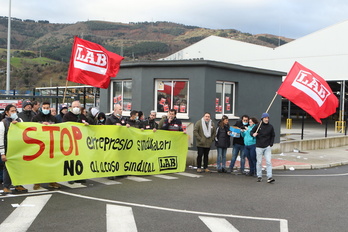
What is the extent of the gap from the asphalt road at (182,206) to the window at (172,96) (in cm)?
430

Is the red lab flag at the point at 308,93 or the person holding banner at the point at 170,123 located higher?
the red lab flag at the point at 308,93

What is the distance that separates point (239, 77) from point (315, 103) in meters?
4.21

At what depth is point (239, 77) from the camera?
49.8ft

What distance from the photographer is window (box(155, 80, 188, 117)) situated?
14.0m

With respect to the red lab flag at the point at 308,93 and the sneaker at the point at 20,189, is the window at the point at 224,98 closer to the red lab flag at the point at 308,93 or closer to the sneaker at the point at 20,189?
the red lab flag at the point at 308,93

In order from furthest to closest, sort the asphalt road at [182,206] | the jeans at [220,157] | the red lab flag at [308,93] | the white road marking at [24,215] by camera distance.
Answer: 1. the jeans at [220,157]
2. the red lab flag at [308,93]
3. the asphalt road at [182,206]
4. the white road marking at [24,215]

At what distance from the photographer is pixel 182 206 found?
286 inches

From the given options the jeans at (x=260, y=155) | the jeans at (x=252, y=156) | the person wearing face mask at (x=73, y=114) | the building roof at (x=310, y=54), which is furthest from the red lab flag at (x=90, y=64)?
the building roof at (x=310, y=54)

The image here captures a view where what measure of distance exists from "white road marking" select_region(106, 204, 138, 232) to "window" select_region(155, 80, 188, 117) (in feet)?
24.0

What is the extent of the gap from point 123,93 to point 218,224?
1007 cm

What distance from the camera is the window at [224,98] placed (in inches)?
571

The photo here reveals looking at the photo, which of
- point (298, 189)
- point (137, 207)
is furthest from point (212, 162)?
point (137, 207)

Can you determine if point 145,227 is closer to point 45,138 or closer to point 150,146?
point 45,138

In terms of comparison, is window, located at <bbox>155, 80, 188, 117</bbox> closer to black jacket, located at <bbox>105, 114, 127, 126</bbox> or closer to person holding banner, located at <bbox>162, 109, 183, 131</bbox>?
person holding banner, located at <bbox>162, 109, 183, 131</bbox>
